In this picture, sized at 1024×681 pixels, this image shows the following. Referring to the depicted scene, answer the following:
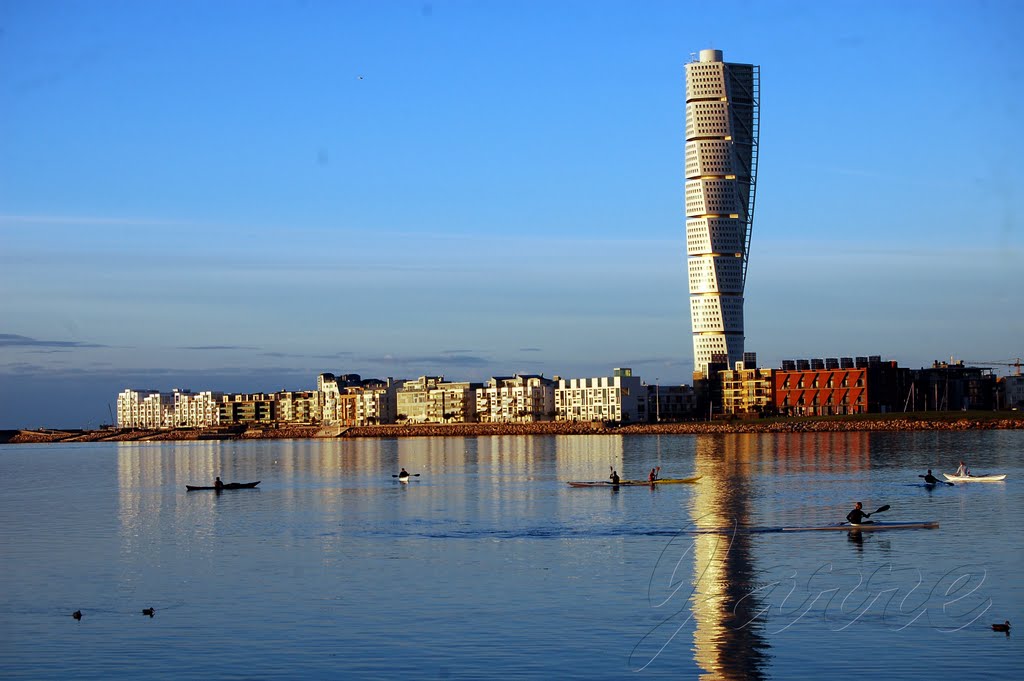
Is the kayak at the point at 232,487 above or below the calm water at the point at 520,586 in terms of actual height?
below

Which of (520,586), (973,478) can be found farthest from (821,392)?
(520,586)

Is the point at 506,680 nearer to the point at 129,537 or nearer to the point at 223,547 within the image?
the point at 223,547

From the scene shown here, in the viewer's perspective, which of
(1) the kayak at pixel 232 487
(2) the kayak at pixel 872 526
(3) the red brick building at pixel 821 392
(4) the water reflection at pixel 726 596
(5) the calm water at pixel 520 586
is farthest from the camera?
(3) the red brick building at pixel 821 392

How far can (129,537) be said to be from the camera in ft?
156

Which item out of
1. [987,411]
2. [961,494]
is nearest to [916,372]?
[987,411]

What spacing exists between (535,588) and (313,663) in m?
8.81

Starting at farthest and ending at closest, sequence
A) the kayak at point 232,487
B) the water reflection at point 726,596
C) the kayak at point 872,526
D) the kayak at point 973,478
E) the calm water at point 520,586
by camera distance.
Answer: the kayak at point 232,487 < the kayak at point 973,478 < the kayak at point 872,526 < the calm water at point 520,586 < the water reflection at point 726,596

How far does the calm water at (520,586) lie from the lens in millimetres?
24125

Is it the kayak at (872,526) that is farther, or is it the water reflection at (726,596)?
the kayak at (872,526)

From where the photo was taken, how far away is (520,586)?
32.3 metres

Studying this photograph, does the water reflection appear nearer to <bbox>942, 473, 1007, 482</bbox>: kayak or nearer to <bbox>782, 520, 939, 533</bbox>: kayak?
<bbox>782, 520, 939, 533</bbox>: kayak

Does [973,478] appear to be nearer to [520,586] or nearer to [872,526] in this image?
[872,526]

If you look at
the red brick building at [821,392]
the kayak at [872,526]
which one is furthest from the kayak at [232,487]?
the red brick building at [821,392]

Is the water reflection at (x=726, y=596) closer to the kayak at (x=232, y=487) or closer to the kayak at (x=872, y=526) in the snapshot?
the kayak at (x=872, y=526)
